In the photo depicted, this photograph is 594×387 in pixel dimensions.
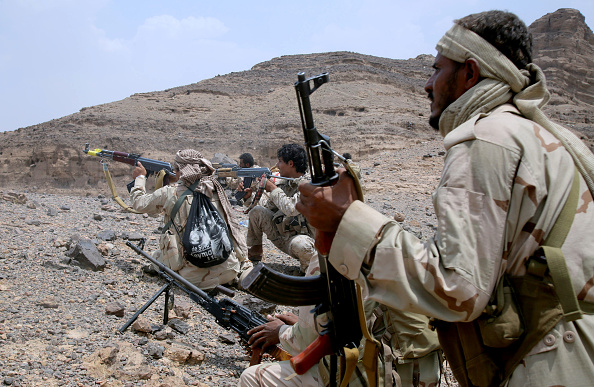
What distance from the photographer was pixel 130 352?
11.2ft

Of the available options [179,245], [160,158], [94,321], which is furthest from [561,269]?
[160,158]

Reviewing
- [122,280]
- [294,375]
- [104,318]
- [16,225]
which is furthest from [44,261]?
[294,375]

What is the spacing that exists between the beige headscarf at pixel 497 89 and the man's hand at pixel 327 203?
431 millimetres

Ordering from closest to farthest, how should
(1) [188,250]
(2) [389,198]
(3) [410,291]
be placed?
(3) [410,291] < (1) [188,250] < (2) [389,198]

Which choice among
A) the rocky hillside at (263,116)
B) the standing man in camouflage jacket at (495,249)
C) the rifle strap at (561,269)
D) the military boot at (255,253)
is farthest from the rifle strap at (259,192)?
the rocky hillside at (263,116)

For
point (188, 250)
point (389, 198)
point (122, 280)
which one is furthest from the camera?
point (389, 198)

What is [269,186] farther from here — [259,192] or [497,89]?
[497,89]

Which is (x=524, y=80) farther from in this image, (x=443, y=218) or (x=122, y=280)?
(x=122, y=280)

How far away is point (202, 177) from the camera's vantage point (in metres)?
5.18

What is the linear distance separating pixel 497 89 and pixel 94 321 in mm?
3679

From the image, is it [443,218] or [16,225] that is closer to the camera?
[443,218]

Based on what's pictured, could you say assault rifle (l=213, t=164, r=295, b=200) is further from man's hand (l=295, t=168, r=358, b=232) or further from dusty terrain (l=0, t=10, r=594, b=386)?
man's hand (l=295, t=168, r=358, b=232)

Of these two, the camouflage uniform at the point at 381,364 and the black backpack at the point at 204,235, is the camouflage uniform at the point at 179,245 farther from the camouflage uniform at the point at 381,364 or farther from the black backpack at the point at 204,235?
the camouflage uniform at the point at 381,364

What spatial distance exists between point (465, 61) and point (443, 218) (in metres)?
0.57
